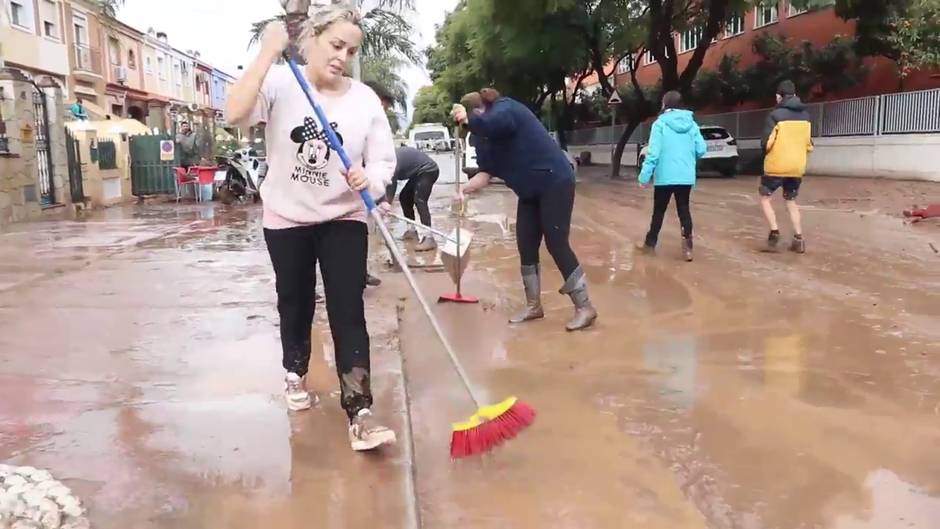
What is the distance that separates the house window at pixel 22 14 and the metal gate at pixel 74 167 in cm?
1444

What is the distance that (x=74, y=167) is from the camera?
49.4ft

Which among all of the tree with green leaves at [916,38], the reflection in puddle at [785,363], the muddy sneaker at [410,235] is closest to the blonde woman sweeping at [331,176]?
the reflection in puddle at [785,363]

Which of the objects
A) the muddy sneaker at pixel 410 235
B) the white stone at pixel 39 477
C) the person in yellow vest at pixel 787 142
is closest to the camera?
the white stone at pixel 39 477

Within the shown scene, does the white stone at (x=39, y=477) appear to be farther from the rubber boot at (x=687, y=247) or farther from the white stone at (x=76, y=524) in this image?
the rubber boot at (x=687, y=247)

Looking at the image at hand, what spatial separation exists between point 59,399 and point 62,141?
38.3 ft

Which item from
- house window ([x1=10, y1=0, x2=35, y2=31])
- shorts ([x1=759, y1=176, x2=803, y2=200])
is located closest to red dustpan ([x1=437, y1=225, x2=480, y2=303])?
shorts ([x1=759, y1=176, x2=803, y2=200])

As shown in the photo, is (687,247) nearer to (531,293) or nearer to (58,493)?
(531,293)

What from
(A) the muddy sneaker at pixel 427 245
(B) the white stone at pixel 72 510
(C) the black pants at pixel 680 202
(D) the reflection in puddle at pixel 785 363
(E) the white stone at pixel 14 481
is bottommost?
(D) the reflection in puddle at pixel 785 363

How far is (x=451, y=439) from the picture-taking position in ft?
11.6

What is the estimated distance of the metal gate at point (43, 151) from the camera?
13.6 metres

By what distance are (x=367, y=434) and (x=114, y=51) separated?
37.8 meters

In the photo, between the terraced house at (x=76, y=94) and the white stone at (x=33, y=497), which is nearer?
the white stone at (x=33, y=497)

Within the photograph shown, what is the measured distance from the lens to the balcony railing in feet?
105

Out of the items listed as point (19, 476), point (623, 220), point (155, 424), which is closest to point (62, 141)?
point (623, 220)
